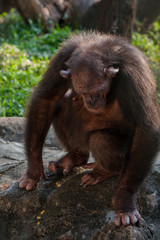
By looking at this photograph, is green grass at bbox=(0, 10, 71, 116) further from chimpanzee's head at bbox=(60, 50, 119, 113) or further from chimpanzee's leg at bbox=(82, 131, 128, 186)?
chimpanzee's head at bbox=(60, 50, 119, 113)

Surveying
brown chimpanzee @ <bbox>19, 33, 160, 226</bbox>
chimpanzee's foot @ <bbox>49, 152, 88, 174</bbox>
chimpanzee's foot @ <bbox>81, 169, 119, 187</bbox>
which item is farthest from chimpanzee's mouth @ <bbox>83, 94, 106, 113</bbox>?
chimpanzee's foot @ <bbox>49, 152, 88, 174</bbox>

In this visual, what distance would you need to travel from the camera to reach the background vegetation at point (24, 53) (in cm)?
832

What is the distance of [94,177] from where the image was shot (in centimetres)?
461

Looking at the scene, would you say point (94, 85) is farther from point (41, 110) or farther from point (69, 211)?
point (69, 211)

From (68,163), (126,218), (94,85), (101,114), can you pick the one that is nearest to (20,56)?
(68,163)

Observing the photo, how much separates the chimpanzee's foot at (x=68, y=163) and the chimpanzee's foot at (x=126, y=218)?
1331 mm

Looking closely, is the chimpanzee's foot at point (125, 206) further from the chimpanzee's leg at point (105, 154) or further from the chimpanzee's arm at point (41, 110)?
the chimpanzee's arm at point (41, 110)

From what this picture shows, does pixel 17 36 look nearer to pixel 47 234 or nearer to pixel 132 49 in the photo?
pixel 132 49

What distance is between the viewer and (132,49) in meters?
4.41

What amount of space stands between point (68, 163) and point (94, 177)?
0.63m

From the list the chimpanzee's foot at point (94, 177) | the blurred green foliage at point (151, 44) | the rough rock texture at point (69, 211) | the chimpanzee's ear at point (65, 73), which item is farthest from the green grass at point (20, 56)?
the chimpanzee's ear at point (65, 73)

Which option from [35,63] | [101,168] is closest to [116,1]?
[35,63]

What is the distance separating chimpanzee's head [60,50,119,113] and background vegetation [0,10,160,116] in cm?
371

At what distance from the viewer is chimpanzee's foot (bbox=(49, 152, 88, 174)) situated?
5078 mm
